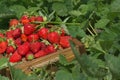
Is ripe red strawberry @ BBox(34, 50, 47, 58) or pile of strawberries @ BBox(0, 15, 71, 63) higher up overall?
pile of strawberries @ BBox(0, 15, 71, 63)

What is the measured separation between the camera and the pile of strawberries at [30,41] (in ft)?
8.05

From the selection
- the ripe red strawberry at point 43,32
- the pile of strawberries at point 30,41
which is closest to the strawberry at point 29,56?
the pile of strawberries at point 30,41

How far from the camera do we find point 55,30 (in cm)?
263

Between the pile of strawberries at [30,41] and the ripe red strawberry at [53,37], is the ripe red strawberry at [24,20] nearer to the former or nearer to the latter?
the pile of strawberries at [30,41]

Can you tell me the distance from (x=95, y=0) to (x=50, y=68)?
0.66 m

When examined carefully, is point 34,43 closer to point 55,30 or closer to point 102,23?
point 55,30

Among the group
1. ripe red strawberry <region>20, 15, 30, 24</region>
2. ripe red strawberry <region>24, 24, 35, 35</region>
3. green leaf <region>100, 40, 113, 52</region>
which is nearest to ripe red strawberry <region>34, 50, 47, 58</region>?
ripe red strawberry <region>24, 24, 35, 35</region>

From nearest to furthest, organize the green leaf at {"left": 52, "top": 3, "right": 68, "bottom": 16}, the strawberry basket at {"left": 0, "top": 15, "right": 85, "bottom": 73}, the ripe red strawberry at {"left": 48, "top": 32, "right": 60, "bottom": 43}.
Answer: the strawberry basket at {"left": 0, "top": 15, "right": 85, "bottom": 73}
the ripe red strawberry at {"left": 48, "top": 32, "right": 60, "bottom": 43}
the green leaf at {"left": 52, "top": 3, "right": 68, "bottom": 16}

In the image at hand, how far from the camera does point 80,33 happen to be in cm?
259

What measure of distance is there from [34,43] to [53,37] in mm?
137

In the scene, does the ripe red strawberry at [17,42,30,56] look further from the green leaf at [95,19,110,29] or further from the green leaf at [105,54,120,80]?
the green leaf at [105,54,120,80]

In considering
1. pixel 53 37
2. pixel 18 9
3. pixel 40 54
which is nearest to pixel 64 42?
pixel 53 37

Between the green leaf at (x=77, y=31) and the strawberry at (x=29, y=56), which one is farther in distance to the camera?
the green leaf at (x=77, y=31)

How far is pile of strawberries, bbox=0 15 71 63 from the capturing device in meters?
2.46
